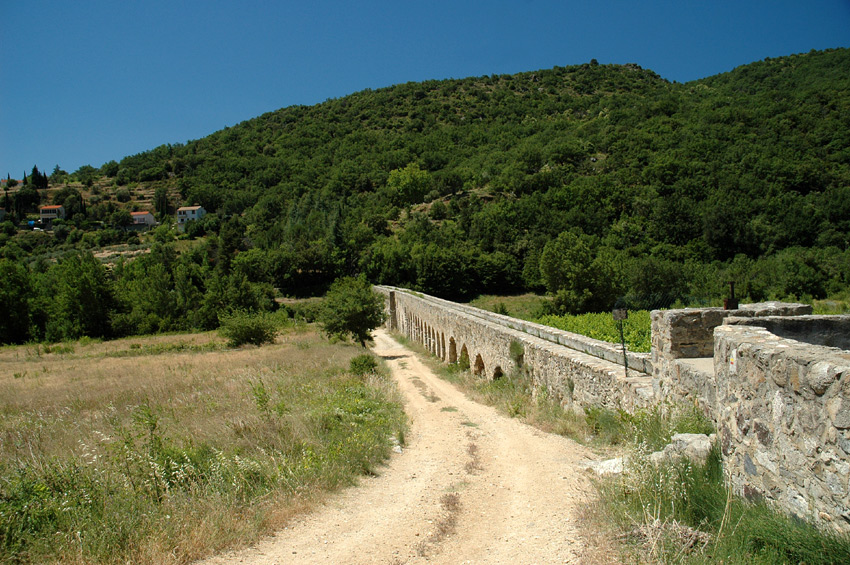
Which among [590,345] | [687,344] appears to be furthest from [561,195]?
[687,344]

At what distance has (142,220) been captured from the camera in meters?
82.1

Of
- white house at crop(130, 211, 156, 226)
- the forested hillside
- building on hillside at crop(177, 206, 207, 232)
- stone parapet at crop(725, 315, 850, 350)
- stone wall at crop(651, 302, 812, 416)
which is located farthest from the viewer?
building on hillside at crop(177, 206, 207, 232)

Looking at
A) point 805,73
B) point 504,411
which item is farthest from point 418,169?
point 504,411

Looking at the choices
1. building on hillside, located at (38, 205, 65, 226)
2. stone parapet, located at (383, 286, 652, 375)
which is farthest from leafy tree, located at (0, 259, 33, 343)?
building on hillside, located at (38, 205, 65, 226)

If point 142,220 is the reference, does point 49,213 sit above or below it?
above

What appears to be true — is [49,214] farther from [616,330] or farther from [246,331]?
[616,330]

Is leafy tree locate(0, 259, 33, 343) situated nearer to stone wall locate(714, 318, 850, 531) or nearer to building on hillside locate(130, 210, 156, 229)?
building on hillside locate(130, 210, 156, 229)

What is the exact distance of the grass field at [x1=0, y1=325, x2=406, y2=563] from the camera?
4074 mm

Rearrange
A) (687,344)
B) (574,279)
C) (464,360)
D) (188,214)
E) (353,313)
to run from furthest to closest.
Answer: (188,214), (574,279), (353,313), (464,360), (687,344)

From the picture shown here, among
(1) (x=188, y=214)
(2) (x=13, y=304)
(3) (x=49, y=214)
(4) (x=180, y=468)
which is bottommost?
(2) (x=13, y=304)

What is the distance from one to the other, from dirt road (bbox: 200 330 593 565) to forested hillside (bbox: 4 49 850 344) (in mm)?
37559

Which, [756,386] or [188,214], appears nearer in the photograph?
[756,386]

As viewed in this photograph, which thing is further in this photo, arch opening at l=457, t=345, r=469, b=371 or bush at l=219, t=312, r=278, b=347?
bush at l=219, t=312, r=278, b=347

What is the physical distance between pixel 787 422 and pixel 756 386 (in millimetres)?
387
